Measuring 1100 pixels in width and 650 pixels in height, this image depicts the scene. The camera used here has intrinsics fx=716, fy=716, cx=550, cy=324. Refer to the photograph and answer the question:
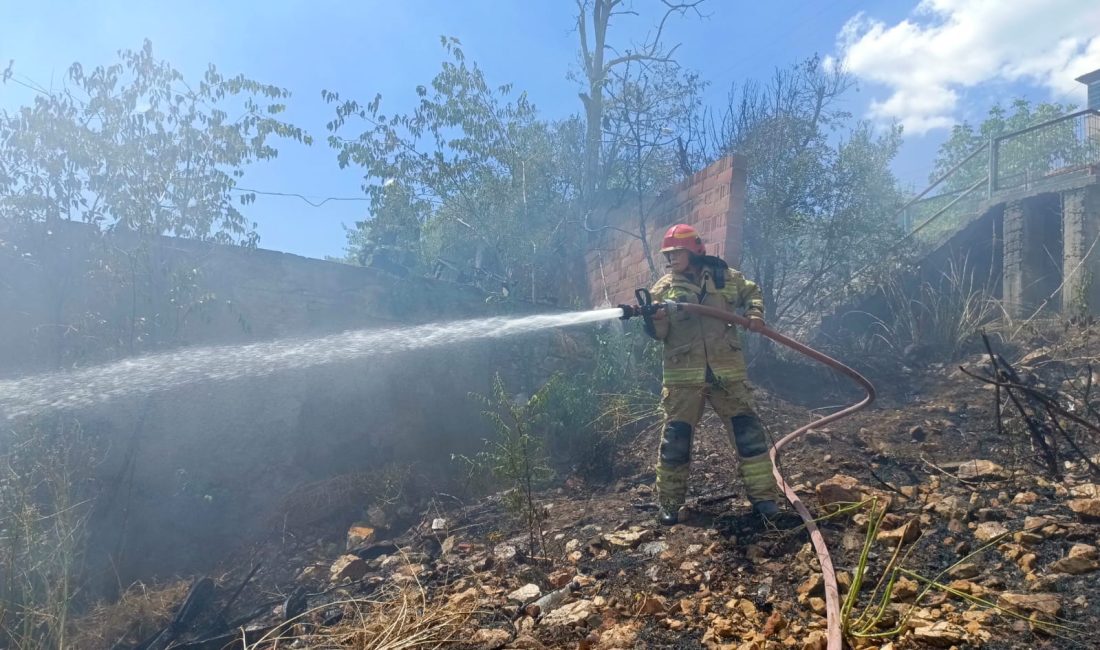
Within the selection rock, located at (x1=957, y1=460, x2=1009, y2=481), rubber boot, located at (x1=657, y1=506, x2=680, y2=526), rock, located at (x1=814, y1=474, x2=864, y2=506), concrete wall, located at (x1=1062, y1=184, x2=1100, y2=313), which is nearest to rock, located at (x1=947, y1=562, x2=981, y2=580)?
rock, located at (x1=814, y1=474, x2=864, y2=506)

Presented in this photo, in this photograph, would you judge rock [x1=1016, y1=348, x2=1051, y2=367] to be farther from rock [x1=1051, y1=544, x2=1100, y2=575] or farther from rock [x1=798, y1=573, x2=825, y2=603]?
rock [x1=798, y1=573, x2=825, y2=603]

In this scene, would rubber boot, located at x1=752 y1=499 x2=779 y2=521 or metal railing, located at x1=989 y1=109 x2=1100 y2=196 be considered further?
metal railing, located at x1=989 y1=109 x2=1100 y2=196

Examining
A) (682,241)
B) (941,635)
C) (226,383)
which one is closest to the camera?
(941,635)

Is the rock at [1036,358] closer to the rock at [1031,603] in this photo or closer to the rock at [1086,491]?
the rock at [1086,491]

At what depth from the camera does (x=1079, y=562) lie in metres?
2.76

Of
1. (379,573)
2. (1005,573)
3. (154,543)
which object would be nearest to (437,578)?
(379,573)

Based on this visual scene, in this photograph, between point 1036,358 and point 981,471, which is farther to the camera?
point 1036,358

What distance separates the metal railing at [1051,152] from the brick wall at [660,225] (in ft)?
18.5

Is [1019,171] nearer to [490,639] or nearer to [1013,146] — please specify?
[1013,146]

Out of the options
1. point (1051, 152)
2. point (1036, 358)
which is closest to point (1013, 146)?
point (1051, 152)

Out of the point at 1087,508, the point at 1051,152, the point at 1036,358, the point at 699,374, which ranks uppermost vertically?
the point at 1051,152

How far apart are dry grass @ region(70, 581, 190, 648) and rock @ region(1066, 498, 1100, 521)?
471cm

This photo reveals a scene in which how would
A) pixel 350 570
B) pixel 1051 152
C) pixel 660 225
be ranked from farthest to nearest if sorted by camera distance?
1. pixel 1051 152
2. pixel 660 225
3. pixel 350 570

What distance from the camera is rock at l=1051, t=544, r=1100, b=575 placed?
2.74m
